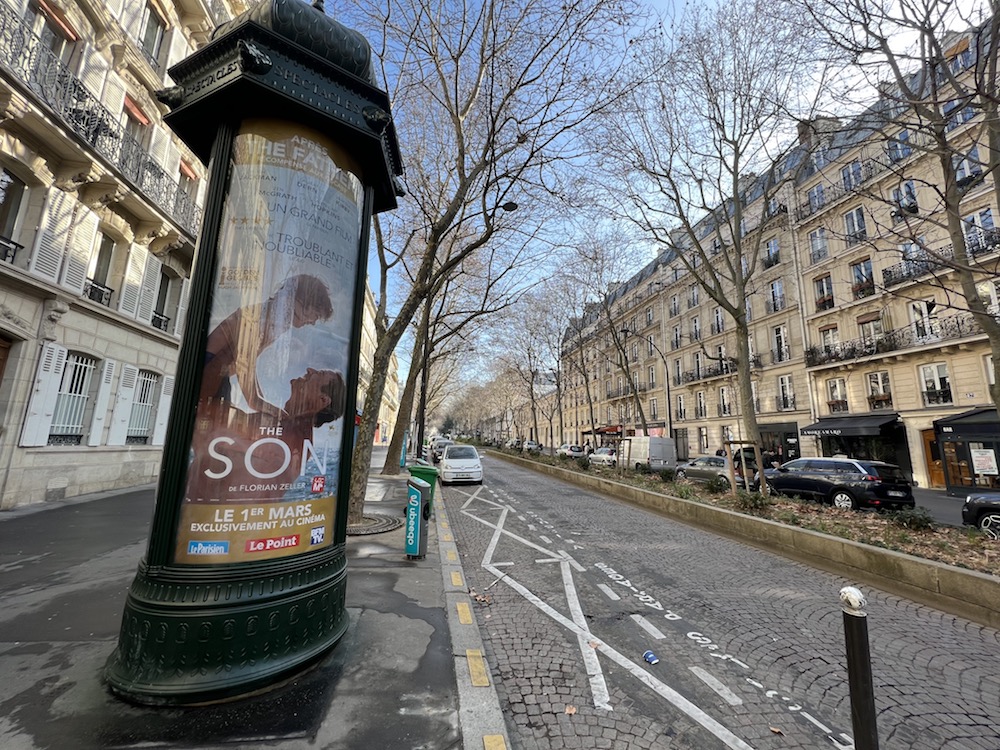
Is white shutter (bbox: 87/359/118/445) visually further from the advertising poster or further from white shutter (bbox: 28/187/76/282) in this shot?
the advertising poster

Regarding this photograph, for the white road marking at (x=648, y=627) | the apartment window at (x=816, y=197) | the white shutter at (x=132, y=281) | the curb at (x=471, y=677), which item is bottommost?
the white road marking at (x=648, y=627)

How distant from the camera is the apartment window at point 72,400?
32.5 ft

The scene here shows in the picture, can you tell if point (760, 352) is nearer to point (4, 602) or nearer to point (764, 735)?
point (764, 735)

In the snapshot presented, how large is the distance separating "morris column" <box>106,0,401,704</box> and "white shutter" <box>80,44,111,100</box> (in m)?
10.3

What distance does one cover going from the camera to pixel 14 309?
860 cm

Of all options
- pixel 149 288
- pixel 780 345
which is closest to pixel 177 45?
pixel 149 288

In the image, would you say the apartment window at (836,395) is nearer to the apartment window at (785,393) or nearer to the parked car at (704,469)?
the apartment window at (785,393)

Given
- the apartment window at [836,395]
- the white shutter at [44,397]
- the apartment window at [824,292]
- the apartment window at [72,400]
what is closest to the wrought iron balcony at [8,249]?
the white shutter at [44,397]

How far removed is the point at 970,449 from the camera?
57.5 feet

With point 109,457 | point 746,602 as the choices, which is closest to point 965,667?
point 746,602

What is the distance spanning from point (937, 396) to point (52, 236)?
31365 mm

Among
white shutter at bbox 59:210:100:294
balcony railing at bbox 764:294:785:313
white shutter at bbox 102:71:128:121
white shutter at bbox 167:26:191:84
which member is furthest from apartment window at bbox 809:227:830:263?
white shutter at bbox 59:210:100:294

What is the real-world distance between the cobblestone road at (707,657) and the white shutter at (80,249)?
10.7 meters

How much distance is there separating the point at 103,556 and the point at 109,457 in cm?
727
